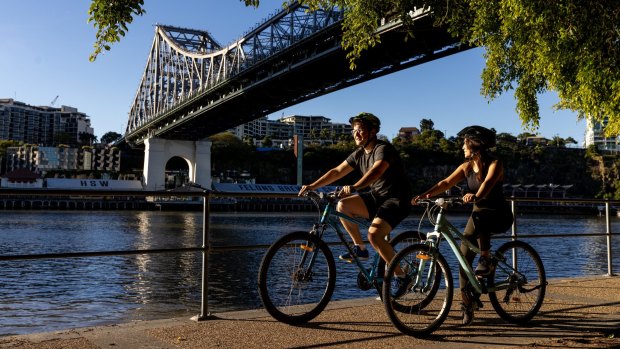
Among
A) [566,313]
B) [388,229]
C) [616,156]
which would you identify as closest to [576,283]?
[566,313]

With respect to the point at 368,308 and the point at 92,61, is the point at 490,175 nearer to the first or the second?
the point at 368,308

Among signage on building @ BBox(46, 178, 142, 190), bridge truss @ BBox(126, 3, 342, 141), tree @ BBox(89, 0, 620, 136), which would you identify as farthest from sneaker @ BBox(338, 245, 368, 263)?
signage on building @ BBox(46, 178, 142, 190)

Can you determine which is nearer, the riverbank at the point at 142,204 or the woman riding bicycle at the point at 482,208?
the woman riding bicycle at the point at 482,208

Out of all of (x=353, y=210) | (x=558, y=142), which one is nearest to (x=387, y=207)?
(x=353, y=210)

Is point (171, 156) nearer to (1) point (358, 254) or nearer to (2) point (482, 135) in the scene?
(1) point (358, 254)

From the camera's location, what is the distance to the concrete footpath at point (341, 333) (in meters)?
3.88

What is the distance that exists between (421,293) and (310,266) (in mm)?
956

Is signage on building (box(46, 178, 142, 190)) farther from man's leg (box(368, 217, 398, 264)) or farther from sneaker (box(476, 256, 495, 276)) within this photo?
sneaker (box(476, 256, 495, 276))

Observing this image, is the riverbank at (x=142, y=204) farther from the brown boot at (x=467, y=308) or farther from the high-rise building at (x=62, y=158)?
the brown boot at (x=467, y=308)

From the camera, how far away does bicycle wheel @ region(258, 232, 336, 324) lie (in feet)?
14.6

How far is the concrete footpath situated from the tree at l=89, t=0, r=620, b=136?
8.94ft

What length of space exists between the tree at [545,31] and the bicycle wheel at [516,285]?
2.43 m

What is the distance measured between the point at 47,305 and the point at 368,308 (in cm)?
811

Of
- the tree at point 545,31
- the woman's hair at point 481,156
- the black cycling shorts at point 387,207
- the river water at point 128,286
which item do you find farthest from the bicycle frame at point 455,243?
the tree at point 545,31
